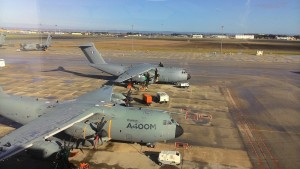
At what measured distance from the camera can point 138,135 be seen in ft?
82.1

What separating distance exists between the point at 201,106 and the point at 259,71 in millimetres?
40493

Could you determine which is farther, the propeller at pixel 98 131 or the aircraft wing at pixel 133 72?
the aircraft wing at pixel 133 72

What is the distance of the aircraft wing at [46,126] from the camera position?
16484 mm

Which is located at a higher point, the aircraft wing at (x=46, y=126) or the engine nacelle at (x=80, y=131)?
the aircraft wing at (x=46, y=126)

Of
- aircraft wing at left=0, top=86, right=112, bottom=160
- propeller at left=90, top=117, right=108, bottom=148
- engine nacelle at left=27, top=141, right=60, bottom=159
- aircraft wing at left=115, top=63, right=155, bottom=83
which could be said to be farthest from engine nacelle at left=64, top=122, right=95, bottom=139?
aircraft wing at left=115, top=63, right=155, bottom=83

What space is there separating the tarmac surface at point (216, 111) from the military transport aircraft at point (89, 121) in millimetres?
1585

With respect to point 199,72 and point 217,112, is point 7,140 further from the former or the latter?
point 199,72

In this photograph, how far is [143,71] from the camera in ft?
153

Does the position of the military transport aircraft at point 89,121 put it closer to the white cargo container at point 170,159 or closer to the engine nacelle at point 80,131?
the engine nacelle at point 80,131

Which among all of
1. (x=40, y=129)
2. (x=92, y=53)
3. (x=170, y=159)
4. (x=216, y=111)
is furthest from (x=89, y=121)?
(x=92, y=53)

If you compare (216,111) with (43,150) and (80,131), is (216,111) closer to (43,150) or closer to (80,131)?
(80,131)

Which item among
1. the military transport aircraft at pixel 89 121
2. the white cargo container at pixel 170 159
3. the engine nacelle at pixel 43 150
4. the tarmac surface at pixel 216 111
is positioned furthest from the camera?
the tarmac surface at pixel 216 111

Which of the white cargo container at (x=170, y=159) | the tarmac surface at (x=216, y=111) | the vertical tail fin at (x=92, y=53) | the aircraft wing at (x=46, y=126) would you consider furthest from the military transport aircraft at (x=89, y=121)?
the vertical tail fin at (x=92, y=53)

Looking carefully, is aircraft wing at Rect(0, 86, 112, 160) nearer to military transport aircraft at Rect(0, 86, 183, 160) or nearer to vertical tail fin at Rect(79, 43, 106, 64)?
military transport aircraft at Rect(0, 86, 183, 160)
